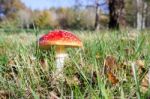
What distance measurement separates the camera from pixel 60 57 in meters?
2.45

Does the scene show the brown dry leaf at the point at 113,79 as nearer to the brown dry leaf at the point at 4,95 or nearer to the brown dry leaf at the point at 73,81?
the brown dry leaf at the point at 73,81

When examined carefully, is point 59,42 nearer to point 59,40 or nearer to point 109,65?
point 59,40

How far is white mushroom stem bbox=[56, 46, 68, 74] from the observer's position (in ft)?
7.52

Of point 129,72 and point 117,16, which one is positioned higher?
point 129,72

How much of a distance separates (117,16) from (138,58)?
11660 mm

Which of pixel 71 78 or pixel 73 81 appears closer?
pixel 73 81

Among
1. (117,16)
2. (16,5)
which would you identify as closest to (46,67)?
(117,16)

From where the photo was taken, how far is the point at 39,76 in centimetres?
218

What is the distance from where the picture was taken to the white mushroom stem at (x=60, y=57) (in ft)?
7.52

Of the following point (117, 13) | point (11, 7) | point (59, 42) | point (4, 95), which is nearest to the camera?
point (4, 95)

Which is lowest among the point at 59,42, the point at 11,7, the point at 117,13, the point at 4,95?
the point at 11,7

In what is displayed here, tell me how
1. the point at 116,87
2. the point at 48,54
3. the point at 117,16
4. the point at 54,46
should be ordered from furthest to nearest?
1. the point at 117,16
2. the point at 48,54
3. the point at 54,46
4. the point at 116,87

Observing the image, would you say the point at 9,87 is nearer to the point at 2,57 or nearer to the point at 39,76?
the point at 39,76

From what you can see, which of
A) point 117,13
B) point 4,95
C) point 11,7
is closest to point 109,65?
point 4,95
